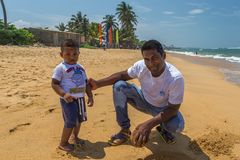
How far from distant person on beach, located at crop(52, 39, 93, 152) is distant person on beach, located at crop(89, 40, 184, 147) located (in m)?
0.29

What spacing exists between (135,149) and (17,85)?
375 centimetres

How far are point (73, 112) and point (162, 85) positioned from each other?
3.16ft

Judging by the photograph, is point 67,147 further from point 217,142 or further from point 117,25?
point 117,25

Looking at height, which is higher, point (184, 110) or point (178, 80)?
point (178, 80)

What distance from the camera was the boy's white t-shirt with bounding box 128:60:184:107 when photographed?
9.95ft

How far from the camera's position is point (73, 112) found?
3.22 m

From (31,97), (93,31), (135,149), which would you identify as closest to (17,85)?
(31,97)

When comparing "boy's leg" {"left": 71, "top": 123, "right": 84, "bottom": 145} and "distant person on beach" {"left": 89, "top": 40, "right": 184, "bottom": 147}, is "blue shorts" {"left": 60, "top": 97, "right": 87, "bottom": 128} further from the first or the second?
"distant person on beach" {"left": 89, "top": 40, "right": 184, "bottom": 147}

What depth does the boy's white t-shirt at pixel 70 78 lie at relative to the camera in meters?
3.27

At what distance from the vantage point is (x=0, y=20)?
110ft

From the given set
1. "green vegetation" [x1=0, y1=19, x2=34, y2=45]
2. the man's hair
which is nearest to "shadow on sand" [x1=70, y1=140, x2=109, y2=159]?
the man's hair

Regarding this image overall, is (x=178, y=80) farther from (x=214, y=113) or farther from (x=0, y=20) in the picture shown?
(x=0, y=20)

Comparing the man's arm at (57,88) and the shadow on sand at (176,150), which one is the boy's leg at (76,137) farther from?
the shadow on sand at (176,150)

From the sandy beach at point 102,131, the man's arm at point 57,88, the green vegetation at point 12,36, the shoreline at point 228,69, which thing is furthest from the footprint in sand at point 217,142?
the green vegetation at point 12,36
